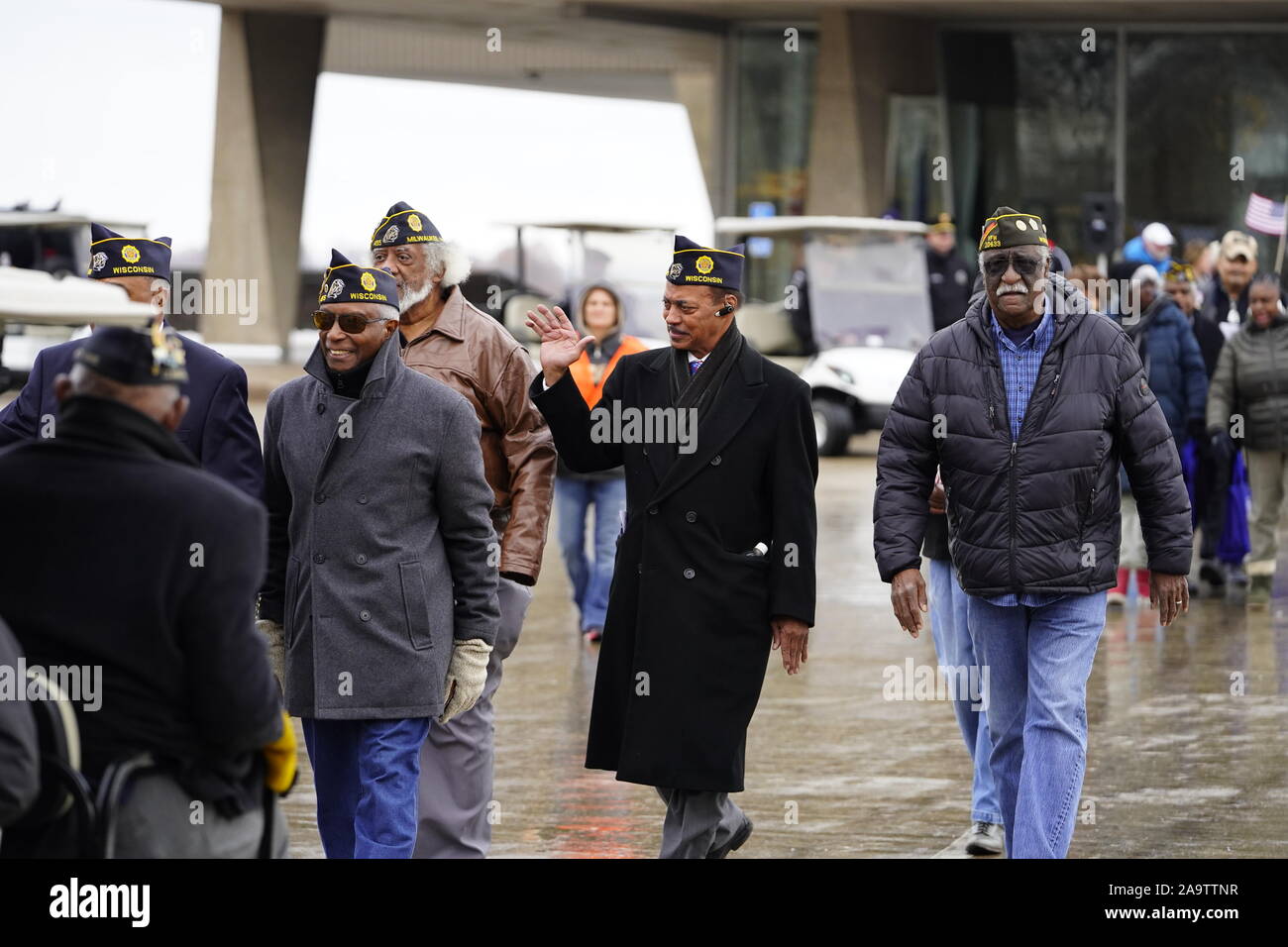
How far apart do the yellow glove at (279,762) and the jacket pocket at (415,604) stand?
138 centimetres

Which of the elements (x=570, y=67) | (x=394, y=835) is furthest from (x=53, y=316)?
(x=570, y=67)

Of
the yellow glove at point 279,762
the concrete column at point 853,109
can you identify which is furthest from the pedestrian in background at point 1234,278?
the concrete column at point 853,109

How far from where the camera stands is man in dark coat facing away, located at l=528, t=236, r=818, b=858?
589 centimetres

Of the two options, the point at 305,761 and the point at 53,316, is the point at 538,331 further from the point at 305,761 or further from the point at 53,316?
the point at 305,761

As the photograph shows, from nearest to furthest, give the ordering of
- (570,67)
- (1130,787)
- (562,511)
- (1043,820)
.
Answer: (1043,820) < (1130,787) < (562,511) < (570,67)

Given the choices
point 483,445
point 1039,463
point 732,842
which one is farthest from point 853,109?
point 732,842

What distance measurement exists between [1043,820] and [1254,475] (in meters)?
7.47

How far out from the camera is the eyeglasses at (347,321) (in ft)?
18.2

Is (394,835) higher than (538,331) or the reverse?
the reverse

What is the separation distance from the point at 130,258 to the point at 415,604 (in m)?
1.46

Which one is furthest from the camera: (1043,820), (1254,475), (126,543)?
(1254,475)

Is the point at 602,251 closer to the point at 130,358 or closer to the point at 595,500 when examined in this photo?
Answer: the point at 595,500

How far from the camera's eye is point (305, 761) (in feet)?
27.0

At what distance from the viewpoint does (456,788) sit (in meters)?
6.18
